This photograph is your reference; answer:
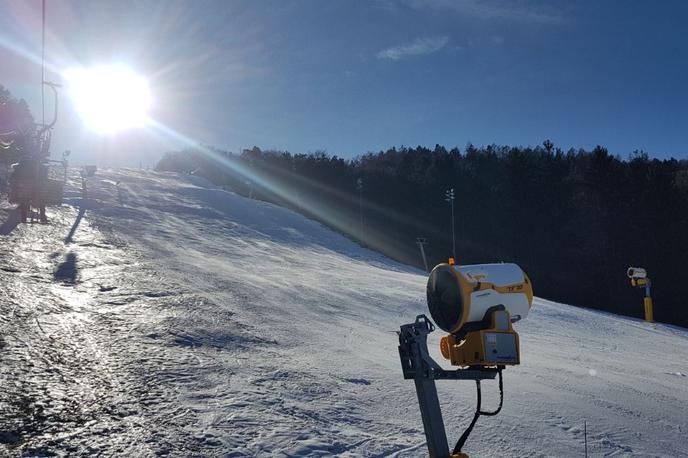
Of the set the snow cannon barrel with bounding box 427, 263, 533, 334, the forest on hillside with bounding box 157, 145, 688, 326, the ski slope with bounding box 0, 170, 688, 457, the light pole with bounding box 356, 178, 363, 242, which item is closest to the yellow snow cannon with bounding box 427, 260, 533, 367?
the snow cannon barrel with bounding box 427, 263, 533, 334

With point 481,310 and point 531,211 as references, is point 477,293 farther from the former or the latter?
point 531,211

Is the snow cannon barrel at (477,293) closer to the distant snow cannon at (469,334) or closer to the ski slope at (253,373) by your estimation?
the distant snow cannon at (469,334)

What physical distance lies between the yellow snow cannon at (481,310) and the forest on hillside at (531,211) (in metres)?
31.0

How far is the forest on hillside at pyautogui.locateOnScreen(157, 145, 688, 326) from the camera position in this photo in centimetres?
4031

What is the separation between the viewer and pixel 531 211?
46594 mm

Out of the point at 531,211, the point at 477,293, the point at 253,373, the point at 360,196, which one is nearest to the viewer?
the point at 477,293

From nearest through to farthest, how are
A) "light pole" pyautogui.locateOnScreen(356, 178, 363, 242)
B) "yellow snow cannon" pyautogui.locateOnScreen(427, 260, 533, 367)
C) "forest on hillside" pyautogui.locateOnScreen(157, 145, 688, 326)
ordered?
1. "yellow snow cannon" pyautogui.locateOnScreen(427, 260, 533, 367)
2. "forest on hillside" pyautogui.locateOnScreen(157, 145, 688, 326)
3. "light pole" pyautogui.locateOnScreen(356, 178, 363, 242)

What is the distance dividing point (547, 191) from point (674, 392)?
142 ft

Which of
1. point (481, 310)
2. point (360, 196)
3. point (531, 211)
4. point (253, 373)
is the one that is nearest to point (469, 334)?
point (481, 310)

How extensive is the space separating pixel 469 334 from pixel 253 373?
332 centimetres

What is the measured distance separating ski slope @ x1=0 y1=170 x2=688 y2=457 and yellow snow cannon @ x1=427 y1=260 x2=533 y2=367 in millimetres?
1676

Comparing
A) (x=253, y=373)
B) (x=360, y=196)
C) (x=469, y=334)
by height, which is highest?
(x=360, y=196)

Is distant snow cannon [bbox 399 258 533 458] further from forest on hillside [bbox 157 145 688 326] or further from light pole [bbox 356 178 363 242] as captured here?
light pole [bbox 356 178 363 242]

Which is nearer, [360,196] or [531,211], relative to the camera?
[531,211]
